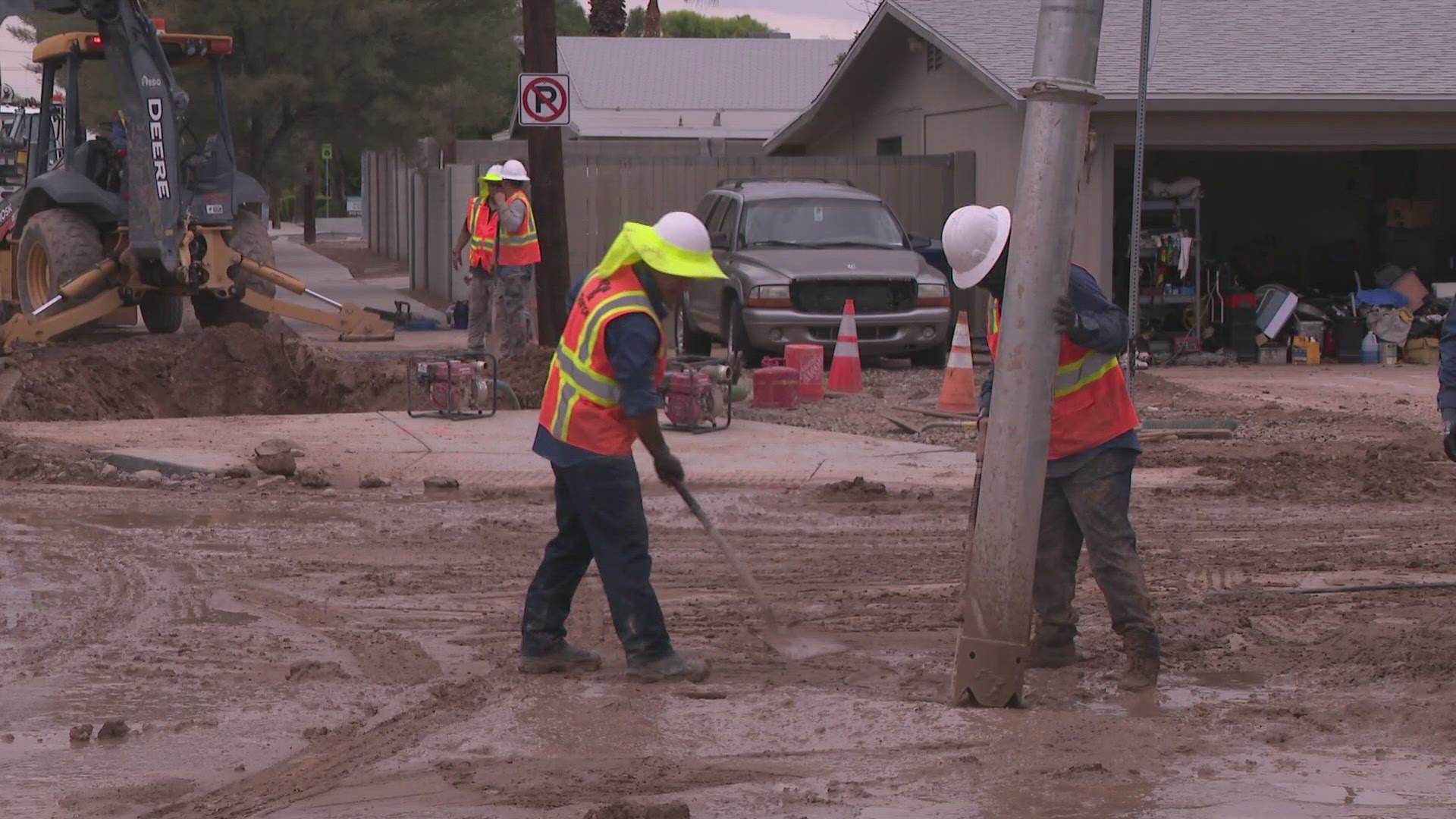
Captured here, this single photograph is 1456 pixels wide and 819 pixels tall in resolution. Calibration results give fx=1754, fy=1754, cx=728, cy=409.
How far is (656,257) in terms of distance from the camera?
643cm

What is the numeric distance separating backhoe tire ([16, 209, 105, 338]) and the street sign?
412 centimetres

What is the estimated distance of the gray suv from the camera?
55.5 ft

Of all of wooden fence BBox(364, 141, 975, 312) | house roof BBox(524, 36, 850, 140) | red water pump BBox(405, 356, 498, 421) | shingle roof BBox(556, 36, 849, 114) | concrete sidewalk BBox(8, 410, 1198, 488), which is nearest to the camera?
concrete sidewalk BBox(8, 410, 1198, 488)

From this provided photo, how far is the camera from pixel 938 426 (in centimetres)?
1328

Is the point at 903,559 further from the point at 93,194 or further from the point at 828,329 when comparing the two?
the point at 93,194

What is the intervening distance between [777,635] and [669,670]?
0.77m

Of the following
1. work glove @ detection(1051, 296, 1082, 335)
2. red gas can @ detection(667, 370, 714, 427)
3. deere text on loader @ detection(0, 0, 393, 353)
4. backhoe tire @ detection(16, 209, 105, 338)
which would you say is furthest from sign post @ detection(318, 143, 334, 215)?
work glove @ detection(1051, 296, 1082, 335)

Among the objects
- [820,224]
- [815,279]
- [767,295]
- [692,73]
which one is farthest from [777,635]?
[692,73]

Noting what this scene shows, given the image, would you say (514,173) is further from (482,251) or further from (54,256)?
(54,256)

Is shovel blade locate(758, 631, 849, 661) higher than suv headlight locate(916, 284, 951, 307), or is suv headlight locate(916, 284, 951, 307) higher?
suv headlight locate(916, 284, 951, 307)

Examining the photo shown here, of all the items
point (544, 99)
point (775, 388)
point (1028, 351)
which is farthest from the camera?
point (544, 99)

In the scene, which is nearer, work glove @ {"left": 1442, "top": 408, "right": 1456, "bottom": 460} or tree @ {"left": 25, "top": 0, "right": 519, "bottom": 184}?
work glove @ {"left": 1442, "top": 408, "right": 1456, "bottom": 460}

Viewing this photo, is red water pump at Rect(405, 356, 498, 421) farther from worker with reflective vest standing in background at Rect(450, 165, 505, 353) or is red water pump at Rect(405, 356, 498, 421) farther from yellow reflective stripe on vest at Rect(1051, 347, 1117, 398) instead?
yellow reflective stripe on vest at Rect(1051, 347, 1117, 398)

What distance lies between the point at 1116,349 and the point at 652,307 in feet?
5.55
